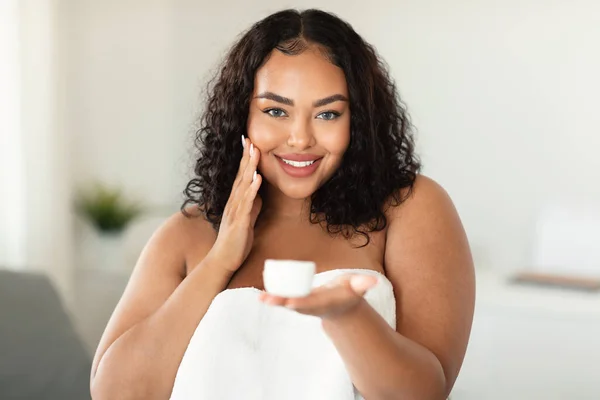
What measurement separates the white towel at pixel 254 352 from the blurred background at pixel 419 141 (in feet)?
5.15

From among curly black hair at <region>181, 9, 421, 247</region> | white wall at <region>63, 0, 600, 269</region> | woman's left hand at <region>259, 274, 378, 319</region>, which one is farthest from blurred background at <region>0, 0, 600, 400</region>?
woman's left hand at <region>259, 274, 378, 319</region>

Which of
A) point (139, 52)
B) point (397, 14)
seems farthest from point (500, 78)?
point (139, 52)

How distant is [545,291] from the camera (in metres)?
2.85

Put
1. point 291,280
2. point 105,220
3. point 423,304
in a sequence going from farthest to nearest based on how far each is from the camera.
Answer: point 105,220 < point 423,304 < point 291,280

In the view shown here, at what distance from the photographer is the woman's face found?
4.25 feet

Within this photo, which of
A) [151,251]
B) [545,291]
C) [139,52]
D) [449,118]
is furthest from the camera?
[139,52]

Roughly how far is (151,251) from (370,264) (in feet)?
1.19

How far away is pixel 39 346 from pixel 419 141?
1.48 m

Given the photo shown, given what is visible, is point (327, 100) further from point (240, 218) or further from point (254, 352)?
point (254, 352)

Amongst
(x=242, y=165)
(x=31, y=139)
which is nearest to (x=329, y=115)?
(x=242, y=165)

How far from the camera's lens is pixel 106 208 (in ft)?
11.4

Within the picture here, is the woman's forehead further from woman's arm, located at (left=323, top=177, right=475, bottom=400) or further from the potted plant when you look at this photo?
the potted plant

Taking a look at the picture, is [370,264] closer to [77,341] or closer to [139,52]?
[77,341]

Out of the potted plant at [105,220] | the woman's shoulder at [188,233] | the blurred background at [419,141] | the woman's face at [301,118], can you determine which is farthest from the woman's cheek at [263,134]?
the potted plant at [105,220]
